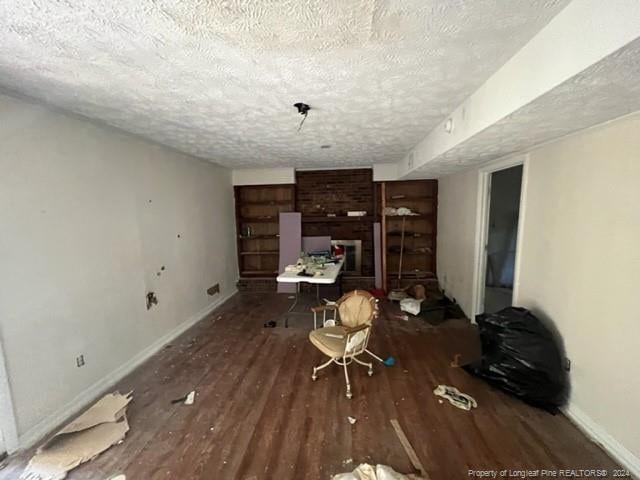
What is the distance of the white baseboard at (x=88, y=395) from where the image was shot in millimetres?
1999

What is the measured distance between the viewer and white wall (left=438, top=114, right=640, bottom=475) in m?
1.66

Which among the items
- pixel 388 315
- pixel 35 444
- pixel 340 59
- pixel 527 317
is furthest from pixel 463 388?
pixel 35 444

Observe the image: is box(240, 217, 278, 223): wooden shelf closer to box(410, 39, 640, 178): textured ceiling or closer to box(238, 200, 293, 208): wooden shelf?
box(238, 200, 293, 208): wooden shelf

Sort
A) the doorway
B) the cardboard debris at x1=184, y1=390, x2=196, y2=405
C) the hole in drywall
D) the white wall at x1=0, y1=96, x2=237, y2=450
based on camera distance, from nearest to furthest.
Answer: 1. the white wall at x1=0, y1=96, x2=237, y2=450
2. the cardboard debris at x1=184, y1=390, x2=196, y2=405
3. the hole in drywall
4. the doorway

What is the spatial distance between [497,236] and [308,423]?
445 centimetres

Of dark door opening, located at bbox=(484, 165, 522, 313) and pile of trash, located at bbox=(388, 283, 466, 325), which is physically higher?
dark door opening, located at bbox=(484, 165, 522, 313)

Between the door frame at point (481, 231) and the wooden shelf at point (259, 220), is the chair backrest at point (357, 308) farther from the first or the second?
the wooden shelf at point (259, 220)

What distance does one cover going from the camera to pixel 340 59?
1.46m

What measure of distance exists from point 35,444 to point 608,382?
3.93 m

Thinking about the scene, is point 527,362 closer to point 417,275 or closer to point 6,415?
point 417,275

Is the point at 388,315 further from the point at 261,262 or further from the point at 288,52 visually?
the point at 288,52

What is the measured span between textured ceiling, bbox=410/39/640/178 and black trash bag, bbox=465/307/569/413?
4.80ft

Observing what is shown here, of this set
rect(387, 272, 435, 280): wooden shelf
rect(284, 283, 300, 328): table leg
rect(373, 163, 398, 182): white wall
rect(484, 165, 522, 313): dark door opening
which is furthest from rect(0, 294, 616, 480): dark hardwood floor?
rect(373, 163, 398, 182): white wall

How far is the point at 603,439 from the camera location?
72.6 inches
